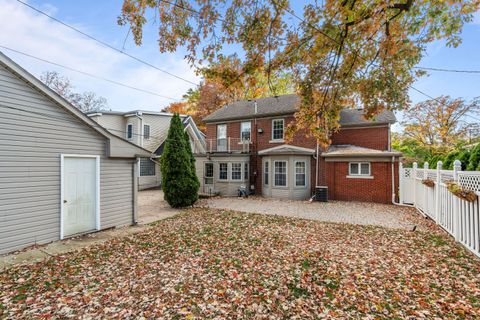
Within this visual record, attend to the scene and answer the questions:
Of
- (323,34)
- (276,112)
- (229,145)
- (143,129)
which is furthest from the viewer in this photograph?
(143,129)

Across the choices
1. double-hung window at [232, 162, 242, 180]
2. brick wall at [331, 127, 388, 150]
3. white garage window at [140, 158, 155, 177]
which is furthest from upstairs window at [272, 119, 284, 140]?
white garage window at [140, 158, 155, 177]

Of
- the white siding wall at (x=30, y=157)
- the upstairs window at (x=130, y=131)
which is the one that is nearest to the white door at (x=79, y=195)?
the white siding wall at (x=30, y=157)

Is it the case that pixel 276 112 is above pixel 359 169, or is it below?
above

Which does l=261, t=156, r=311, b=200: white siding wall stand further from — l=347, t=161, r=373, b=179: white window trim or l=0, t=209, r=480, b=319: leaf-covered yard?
l=0, t=209, r=480, b=319: leaf-covered yard

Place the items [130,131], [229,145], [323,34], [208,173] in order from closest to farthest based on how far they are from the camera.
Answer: [323,34] → [229,145] → [208,173] → [130,131]

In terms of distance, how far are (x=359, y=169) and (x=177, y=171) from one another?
10343 millimetres

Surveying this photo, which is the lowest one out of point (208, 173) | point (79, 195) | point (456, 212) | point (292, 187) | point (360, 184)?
point (292, 187)

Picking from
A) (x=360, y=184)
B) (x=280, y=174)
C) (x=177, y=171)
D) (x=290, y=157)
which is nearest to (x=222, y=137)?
(x=280, y=174)

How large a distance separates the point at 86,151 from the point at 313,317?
285 inches

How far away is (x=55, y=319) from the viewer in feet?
10.1

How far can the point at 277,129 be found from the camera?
15453mm

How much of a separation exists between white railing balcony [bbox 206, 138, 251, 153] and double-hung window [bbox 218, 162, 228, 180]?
1.03 metres

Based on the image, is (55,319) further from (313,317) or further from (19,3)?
(19,3)

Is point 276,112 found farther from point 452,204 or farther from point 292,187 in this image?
point 452,204
